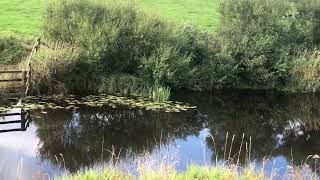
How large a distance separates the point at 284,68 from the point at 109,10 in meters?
11.5

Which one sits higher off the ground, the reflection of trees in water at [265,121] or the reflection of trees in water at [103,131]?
the reflection of trees in water at [103,131]

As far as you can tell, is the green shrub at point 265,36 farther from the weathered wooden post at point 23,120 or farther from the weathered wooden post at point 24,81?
the weathered wooden post at point 23,120

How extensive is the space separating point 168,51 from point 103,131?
26.0ft

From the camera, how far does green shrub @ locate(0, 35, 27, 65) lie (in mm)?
28484

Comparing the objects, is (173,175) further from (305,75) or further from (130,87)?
(305,75)

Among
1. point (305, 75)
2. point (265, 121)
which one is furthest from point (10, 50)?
point (305, 75)

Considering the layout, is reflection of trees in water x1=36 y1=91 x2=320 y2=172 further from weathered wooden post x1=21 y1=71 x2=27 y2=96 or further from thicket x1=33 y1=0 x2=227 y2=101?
weathered wooden post x1=21 y1=71 x2=27 y2=96

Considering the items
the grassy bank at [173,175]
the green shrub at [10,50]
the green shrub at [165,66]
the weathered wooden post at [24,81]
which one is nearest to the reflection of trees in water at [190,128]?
the green shrub at [165,66]

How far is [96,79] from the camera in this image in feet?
95.8

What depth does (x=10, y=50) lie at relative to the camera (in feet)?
95.6

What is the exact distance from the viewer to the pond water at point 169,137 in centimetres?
1911

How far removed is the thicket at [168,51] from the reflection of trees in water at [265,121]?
4.60ft

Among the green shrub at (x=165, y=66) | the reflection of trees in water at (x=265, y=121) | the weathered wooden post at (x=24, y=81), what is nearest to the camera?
the reflection of trees in water at (x=265, y=121)

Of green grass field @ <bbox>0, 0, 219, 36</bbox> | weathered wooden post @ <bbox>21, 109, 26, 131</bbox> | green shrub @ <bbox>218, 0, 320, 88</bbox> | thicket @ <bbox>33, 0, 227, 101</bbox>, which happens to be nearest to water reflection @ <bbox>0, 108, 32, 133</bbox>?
weathered wooden post @ <bbox>21, 109, 26, 131</bbox>
